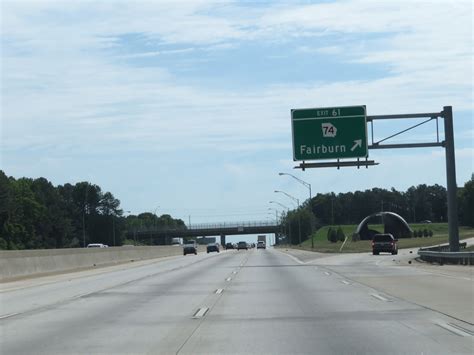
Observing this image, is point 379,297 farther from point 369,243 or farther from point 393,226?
point 393,226

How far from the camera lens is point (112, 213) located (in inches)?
7057

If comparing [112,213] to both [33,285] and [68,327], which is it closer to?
[33,285]

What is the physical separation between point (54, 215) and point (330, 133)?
119475 mm

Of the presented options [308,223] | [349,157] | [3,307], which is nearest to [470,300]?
[3,307]

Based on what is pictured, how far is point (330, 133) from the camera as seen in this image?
4169 cm

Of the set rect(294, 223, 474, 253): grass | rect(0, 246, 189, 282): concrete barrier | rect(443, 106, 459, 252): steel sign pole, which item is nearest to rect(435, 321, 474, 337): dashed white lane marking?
rect(0, 246, 189, 282): concrete barrier

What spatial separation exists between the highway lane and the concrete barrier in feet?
38.4

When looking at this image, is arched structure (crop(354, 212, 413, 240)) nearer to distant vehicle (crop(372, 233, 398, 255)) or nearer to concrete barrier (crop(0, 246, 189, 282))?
distant vehicle (crop(372, 233, 398, 255))

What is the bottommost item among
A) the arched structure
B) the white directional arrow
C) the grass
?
the grass

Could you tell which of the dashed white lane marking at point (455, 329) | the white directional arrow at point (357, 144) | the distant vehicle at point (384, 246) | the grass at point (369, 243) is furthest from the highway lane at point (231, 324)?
the grass at point (369, 243)

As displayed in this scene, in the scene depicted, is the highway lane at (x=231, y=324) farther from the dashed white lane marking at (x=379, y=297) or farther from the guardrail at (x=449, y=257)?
the guardrail at (x=449, y=257)

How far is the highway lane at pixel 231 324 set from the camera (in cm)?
1232

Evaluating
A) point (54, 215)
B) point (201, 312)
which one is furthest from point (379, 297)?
point (54, 215)

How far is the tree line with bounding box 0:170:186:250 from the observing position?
449ft
